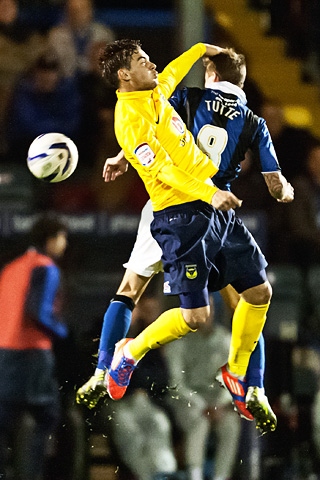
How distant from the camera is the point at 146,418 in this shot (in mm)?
4906

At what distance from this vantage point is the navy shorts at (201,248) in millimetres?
3789

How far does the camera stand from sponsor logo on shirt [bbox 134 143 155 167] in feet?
11.9

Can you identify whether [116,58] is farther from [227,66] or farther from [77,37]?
[77,37]

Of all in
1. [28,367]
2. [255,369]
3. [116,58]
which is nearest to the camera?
[116,58]

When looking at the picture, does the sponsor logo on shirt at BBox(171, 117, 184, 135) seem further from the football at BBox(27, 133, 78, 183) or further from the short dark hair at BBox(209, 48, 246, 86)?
the football at BBox(27, 133, 78, 183)

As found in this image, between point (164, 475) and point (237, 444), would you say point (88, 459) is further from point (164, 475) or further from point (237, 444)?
point (237, 444)

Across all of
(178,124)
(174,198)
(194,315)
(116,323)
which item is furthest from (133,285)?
(178,124)

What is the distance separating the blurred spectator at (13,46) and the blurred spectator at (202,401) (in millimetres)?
1597

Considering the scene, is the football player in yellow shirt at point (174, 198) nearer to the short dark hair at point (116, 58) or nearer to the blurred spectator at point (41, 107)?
the short dark hair at point (116, 58)

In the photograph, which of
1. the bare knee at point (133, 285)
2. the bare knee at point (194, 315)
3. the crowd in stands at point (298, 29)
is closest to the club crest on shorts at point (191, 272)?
the bare knee at point (194, 315)

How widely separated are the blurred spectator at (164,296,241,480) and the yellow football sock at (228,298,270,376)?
0.79 metres

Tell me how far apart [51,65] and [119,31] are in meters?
0.42

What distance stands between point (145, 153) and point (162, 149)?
0.25ft

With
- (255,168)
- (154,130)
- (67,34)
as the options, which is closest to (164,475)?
(255,168)
